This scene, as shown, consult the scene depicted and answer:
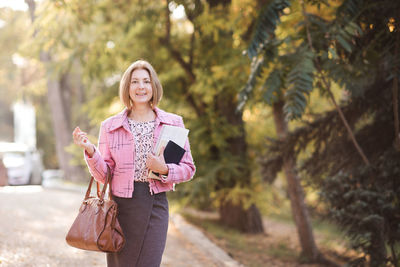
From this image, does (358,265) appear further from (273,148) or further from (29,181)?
(29,181)

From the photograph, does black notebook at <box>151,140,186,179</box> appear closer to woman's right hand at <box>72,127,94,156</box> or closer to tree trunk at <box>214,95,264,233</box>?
woman's right hand at <box>72,127,94,156</box>

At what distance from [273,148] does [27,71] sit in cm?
2177

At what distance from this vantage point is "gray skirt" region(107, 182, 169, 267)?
10.6ft

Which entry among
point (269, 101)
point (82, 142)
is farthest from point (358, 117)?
point (82, 142)

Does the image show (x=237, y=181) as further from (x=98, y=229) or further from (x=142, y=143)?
(x=98, y=229)

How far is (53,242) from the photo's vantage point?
22.4 feet

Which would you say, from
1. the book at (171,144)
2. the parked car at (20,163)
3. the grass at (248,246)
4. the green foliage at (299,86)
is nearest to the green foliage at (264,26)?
the green foliage at (299,86)

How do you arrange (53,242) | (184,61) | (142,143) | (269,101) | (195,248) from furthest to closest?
(184,61) → (195,248) → (53,242) → (269,101) → (142,143)

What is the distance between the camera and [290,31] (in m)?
5.94

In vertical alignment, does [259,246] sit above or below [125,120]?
below

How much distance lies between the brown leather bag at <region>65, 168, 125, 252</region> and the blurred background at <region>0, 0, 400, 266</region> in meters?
2.04

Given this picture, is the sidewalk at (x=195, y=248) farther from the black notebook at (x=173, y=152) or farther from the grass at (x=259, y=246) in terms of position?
the black notebook at (x=173, y=152)

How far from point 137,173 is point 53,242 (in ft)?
13.9

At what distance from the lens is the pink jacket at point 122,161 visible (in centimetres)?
319
